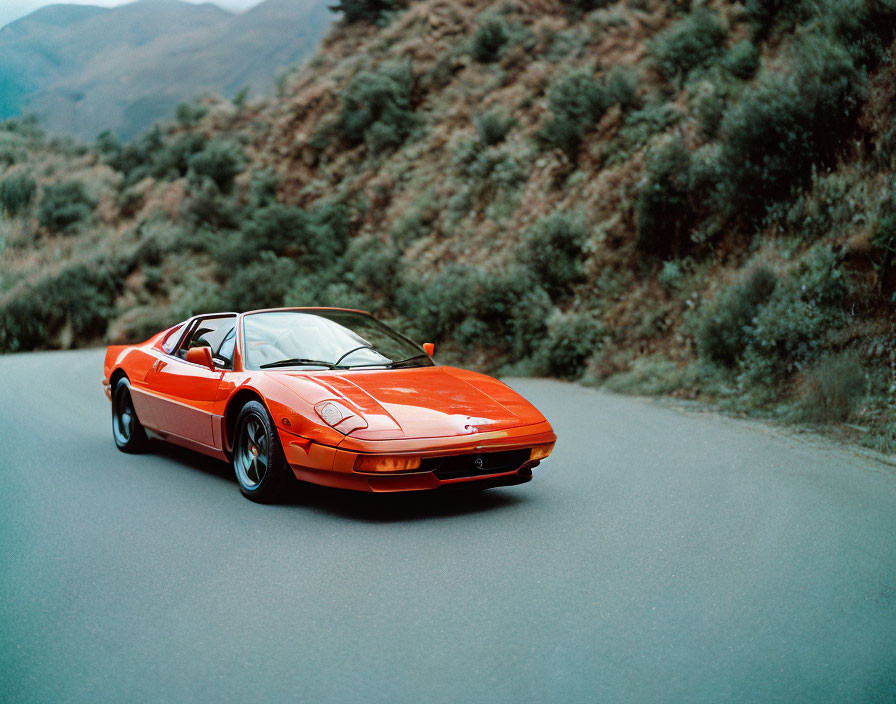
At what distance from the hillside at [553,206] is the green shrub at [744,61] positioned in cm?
5

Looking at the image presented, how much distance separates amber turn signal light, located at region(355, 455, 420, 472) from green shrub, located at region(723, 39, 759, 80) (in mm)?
14105

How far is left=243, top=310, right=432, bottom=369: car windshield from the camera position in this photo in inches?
258

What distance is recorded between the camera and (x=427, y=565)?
4668mm

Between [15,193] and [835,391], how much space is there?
116ft

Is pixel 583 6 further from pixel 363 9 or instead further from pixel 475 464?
pixel 475 464

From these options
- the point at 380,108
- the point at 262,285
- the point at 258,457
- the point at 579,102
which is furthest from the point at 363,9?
the point at 258,457

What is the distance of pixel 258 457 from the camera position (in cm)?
613

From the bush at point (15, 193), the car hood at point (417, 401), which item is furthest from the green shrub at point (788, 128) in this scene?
the bush at point (15, 193)

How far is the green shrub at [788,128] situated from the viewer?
41.6ft

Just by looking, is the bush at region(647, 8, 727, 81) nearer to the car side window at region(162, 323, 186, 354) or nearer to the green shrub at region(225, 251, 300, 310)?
the green shrub at region(225, 251, 300, 310)

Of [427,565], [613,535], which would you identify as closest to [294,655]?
[427,565]

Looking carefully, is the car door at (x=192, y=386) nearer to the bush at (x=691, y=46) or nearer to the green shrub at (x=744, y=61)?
the green shrub at (x=744, y=61)

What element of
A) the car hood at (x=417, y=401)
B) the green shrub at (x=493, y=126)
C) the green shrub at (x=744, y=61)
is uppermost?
the green shrub at (x=744, y=61)

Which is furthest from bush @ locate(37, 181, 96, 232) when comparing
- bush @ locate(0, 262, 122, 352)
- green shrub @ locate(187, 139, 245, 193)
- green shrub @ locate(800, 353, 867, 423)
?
green shrub @ locate(800, 353, 867, 423)
